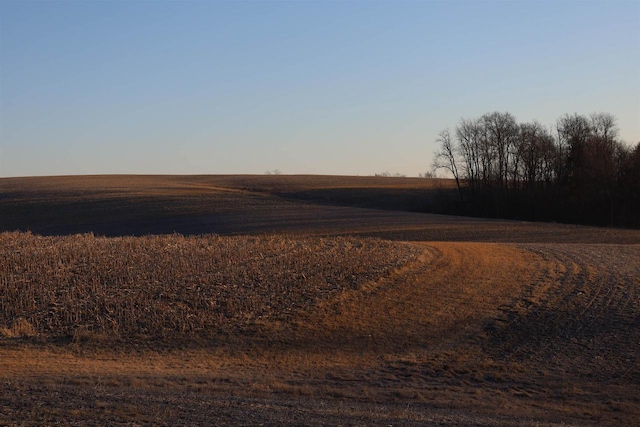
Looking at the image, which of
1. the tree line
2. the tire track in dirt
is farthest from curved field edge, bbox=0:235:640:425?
the tree line

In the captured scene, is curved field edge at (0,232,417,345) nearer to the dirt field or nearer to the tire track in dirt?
the dirt field

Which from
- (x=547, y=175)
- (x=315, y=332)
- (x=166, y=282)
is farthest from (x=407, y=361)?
(x=547, y=175)

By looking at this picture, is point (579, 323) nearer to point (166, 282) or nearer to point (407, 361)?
point (407, 361)

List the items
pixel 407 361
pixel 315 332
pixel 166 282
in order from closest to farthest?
pixel 407 361 → pixel 315 332 → pixel 166 282

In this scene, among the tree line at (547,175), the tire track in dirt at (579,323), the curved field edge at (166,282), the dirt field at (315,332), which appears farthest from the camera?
the tree line at (547,175)

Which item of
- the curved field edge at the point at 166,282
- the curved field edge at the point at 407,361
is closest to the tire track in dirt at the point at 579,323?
the curved field edge at the point at 407,361

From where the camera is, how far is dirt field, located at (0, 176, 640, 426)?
31.0ft

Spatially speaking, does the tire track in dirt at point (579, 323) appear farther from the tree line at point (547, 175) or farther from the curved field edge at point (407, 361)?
the tree line at point (547, 175)

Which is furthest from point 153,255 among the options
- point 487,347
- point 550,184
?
point 550,184

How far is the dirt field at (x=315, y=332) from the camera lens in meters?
9.45

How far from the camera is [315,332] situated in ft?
49.6

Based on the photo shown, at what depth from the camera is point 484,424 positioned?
856 centimetres

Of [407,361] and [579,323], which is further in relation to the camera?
[579,323]

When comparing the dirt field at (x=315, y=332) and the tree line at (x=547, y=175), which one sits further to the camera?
the tree line at (x=547, y=175)
